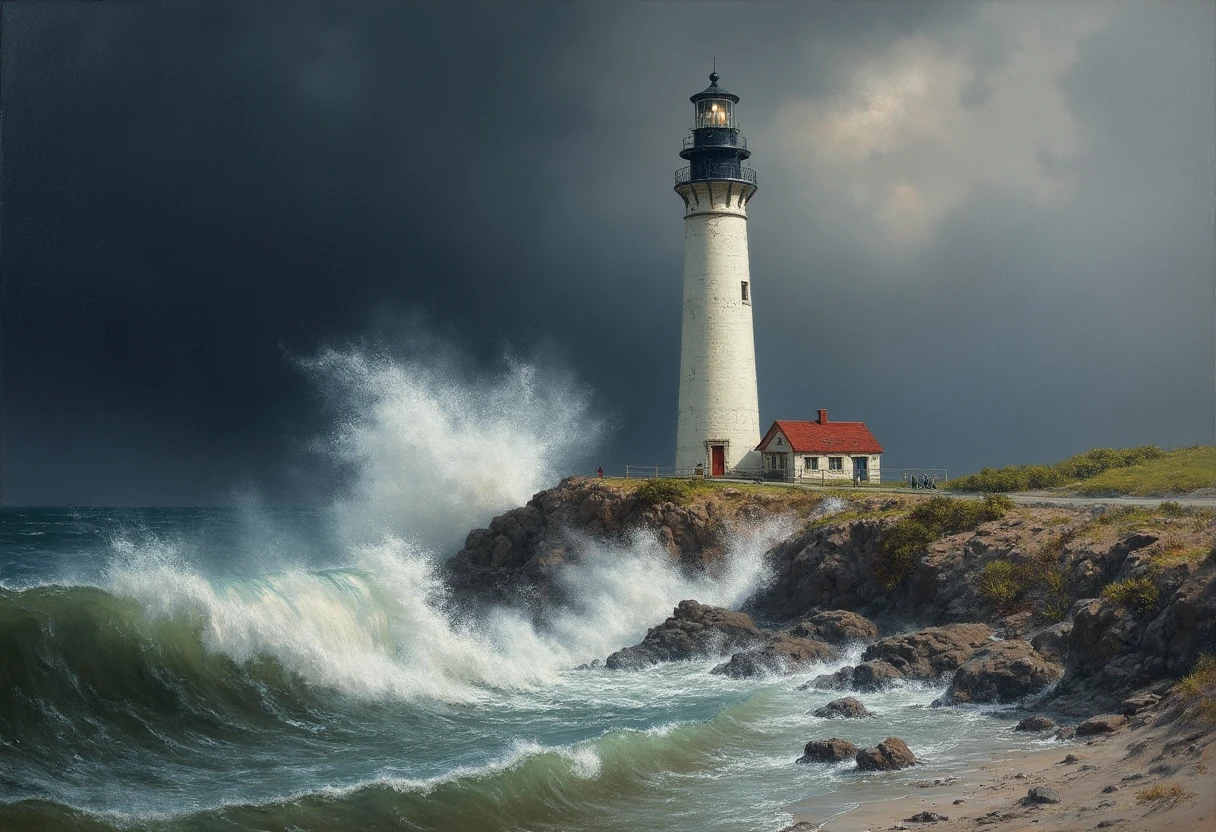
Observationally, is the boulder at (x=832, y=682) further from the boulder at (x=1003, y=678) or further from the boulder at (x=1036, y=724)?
the boulder at (x=1036, y=724)

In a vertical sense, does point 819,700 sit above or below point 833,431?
below

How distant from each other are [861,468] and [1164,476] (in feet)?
34.1

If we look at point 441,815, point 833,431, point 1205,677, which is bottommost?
point 441,815

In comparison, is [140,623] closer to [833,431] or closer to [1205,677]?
[1205,677]

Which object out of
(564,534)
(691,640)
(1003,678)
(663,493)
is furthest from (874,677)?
(564,534)

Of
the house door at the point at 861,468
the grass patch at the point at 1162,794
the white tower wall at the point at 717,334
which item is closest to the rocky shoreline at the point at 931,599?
the grass patch at the point at 1162,794

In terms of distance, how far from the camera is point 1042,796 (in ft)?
33.9

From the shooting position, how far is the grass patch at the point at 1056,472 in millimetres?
30125

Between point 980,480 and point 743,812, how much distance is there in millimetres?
21576

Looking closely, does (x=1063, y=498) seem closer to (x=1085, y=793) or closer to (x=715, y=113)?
(x=715, y=113)

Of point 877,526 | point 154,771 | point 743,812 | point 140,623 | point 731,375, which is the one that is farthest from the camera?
point 731,375

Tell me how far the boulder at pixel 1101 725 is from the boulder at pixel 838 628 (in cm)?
806

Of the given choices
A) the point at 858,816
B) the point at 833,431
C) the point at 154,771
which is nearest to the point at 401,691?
the point at 154,771

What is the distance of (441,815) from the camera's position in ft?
38.1
